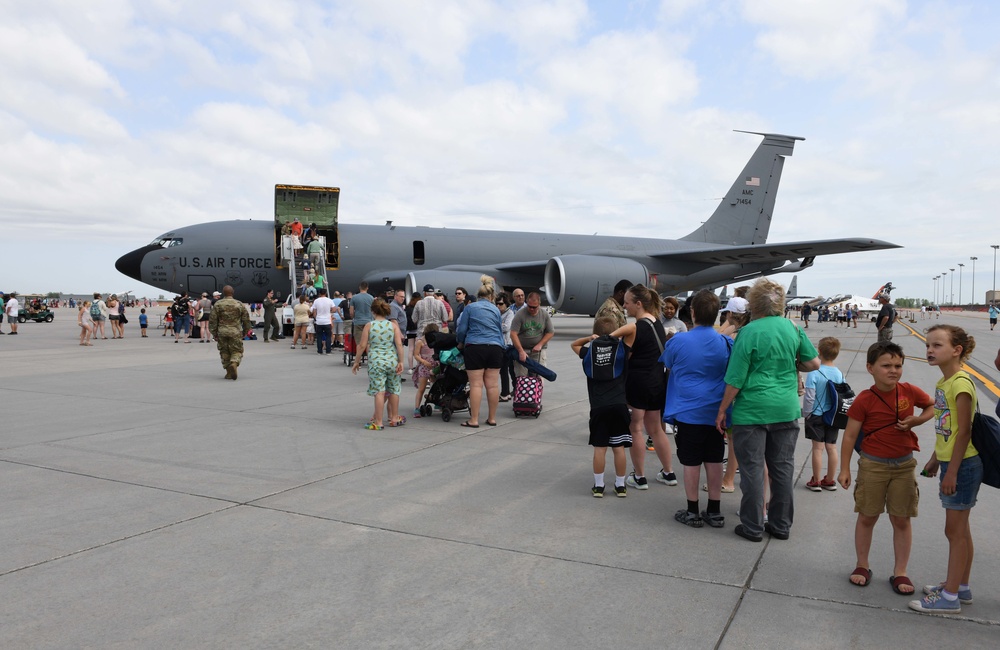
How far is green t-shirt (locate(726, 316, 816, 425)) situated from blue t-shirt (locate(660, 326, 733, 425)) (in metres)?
0.25

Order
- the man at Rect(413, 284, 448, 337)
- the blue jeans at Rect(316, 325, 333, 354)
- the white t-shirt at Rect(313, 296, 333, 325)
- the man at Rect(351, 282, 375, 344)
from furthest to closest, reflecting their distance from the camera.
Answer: the blue jeans at Rect(316, 325, 333, 354) → the white t-shirt at Rect(313, 296, 333, 325) → the man at Rect(351, 282, 375, 344) → the man at Rect(413, 284, 448, 337)

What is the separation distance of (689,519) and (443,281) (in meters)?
15.0

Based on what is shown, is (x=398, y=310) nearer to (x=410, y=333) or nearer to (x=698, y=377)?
(x=410, y=333)

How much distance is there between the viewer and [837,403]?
523cm

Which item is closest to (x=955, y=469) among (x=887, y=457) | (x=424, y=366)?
(x=887, y=457)

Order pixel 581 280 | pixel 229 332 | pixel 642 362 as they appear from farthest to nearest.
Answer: pixel 581 280
pixel 229 332
pixel 642 362

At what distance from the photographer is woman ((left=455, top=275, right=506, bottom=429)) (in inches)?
300

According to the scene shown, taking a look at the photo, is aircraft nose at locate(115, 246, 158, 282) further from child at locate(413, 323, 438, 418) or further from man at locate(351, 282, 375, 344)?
child at locate(413, 323, 438, 418)

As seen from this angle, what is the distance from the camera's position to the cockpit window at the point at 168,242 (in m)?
21.2

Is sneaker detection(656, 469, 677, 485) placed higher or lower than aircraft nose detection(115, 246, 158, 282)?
lower

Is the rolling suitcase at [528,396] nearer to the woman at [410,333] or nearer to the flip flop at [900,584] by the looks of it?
the woman at [410,333]

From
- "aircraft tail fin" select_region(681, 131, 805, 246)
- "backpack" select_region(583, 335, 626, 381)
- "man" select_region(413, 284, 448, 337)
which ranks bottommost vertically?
"backpack" select_region(583, 335, 626, 381)

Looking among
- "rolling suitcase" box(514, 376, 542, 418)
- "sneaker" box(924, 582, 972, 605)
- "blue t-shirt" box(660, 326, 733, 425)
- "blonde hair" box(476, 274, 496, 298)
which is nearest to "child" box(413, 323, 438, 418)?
"blonde hair" box(476, 274, 496, 298)

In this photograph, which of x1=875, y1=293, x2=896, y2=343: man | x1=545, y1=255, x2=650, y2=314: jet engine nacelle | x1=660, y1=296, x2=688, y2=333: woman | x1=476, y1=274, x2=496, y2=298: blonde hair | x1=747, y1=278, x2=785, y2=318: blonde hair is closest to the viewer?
x1=747, y1=278, x2=785, y2=318: blonde hair
